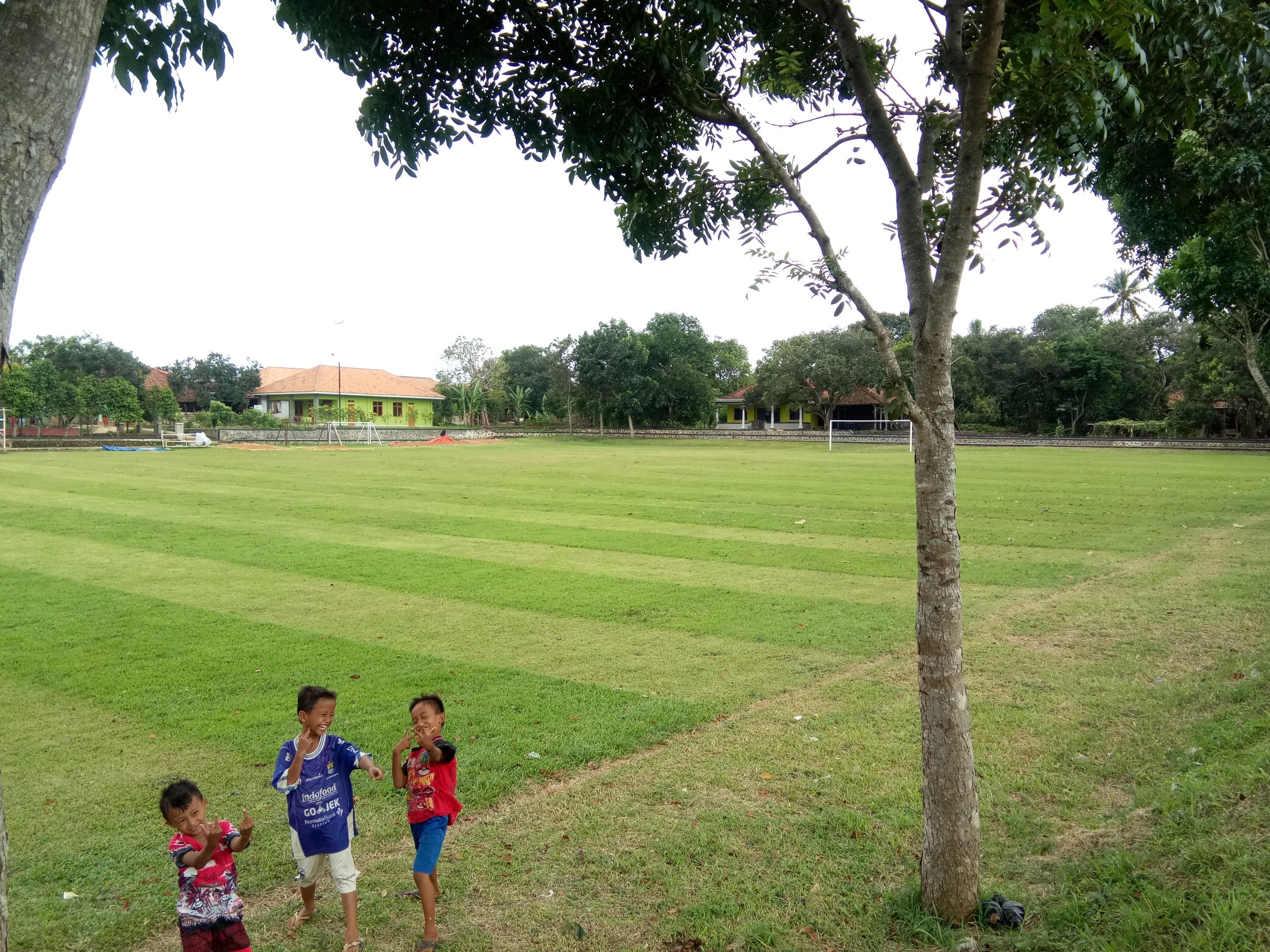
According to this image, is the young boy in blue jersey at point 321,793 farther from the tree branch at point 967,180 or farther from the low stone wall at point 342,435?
the low stone wall at point 342,435

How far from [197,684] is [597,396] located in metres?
65.7

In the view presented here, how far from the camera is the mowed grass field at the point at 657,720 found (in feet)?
14.5

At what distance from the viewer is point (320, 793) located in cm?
422

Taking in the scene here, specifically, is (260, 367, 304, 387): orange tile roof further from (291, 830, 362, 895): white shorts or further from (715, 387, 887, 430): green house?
(291, 830, 362, 895): white shorts

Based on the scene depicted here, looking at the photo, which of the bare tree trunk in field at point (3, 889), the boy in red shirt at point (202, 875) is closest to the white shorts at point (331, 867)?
the boy in red shirt at point (202, 875)

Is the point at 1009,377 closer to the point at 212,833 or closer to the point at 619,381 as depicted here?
the point at 619,381

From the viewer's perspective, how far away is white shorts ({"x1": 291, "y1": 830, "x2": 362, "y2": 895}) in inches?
167

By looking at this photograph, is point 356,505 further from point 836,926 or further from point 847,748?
point 836,926

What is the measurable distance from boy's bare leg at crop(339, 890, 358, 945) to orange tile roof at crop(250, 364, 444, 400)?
75321 millimetres

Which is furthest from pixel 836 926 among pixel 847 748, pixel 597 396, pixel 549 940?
pixel 597 396

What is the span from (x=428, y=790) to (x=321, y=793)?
49 cm

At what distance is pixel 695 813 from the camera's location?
5598mm

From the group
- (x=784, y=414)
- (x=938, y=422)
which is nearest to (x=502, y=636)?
(x=938, y=422)

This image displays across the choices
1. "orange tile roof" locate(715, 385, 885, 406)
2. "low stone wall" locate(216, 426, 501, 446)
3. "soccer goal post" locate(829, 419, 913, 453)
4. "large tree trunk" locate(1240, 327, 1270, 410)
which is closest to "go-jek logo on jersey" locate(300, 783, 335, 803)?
"large tree trunk" locate(1240, 327, 1270, 410)
